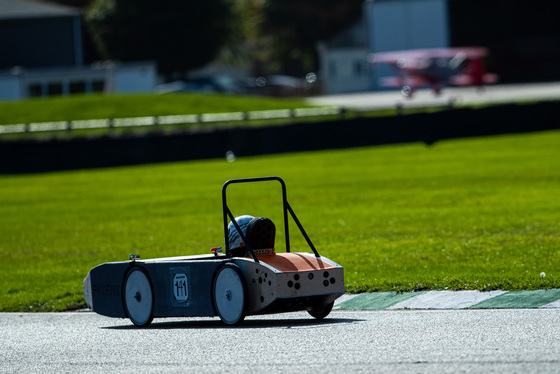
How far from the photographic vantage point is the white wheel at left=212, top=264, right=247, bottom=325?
30.8ft

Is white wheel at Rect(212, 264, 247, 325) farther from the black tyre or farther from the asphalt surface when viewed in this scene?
the black tyre

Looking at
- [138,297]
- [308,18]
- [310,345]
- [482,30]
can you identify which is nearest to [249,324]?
[138,297]

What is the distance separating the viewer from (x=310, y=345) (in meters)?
8.24

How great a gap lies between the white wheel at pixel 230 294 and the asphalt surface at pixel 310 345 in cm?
13

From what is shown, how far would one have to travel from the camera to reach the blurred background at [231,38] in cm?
6669

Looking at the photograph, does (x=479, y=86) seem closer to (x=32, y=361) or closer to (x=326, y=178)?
(x=326, y=178)

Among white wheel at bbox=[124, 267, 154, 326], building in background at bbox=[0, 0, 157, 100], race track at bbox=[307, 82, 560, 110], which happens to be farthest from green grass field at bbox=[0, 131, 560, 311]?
building in background at bbox=[0, 0, 157, 100]

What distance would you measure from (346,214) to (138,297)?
981 centimetres

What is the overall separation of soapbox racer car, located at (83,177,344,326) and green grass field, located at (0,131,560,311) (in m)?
1.87

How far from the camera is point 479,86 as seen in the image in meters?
56.2

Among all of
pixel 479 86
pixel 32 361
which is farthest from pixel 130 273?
pixel 479 86

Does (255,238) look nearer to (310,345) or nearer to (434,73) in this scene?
(310,345)

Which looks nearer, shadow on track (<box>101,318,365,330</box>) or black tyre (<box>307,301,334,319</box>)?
shadow on track (<box>101,318,365,330</box>)

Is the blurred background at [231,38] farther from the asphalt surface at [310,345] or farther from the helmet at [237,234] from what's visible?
the asphalt surface at [310,345]
